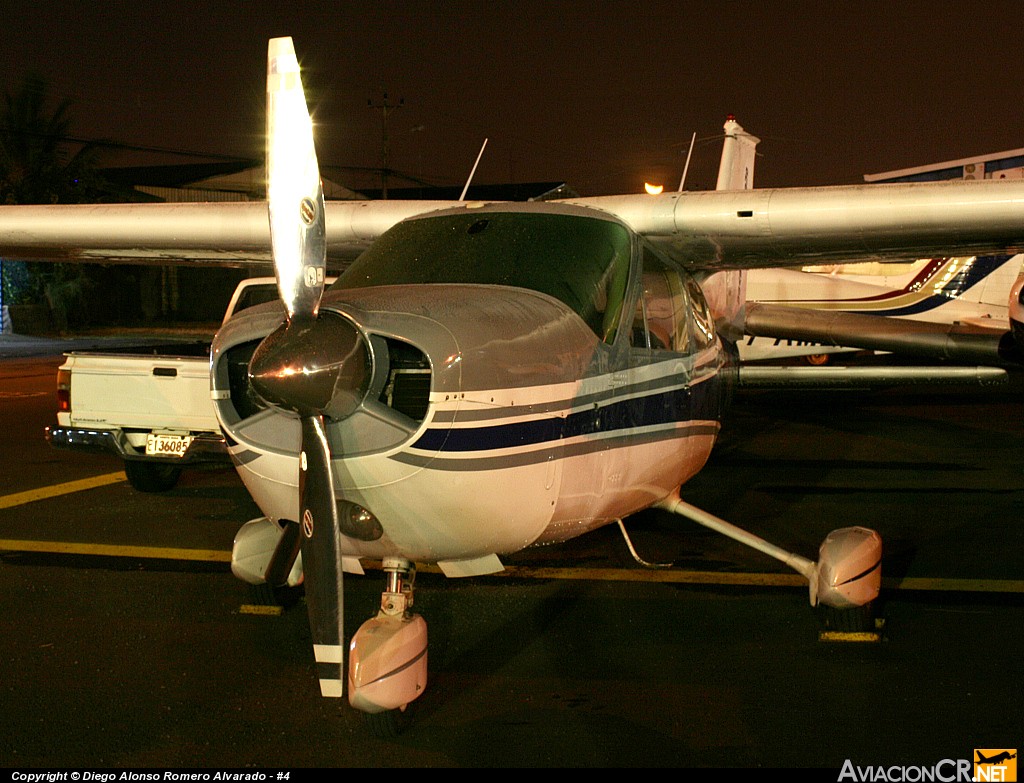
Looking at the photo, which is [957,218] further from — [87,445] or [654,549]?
[87,445]

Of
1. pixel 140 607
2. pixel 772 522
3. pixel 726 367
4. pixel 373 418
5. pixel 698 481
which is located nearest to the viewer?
pixel 373 418

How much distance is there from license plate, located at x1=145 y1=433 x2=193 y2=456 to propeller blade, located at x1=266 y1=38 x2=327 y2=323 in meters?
4.44

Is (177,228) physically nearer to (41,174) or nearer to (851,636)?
(851,636)

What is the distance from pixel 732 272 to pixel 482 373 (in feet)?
18.9

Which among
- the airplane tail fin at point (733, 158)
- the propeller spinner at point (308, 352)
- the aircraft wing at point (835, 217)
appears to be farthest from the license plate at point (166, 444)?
the airplane tail fin at point (733, 158)

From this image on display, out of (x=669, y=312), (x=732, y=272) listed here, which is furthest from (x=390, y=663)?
(x=732, y=272)

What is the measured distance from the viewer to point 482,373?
3.71 metres

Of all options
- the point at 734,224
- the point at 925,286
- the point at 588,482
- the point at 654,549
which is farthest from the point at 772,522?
the point at 925,286

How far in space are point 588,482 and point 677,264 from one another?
209 centimetres

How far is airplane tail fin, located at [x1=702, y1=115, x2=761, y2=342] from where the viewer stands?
8305 mm

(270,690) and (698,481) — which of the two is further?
(698,481)

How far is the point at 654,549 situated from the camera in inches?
275

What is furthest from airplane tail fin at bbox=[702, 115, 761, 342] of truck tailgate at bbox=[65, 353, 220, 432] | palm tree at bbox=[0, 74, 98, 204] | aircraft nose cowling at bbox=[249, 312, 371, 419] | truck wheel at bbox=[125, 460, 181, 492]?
palm tree at bbox=[0, 74, 98, 204]

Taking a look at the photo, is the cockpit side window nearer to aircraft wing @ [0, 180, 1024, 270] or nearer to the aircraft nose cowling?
aircraft wing @ [0, 180, 1024, 270]
